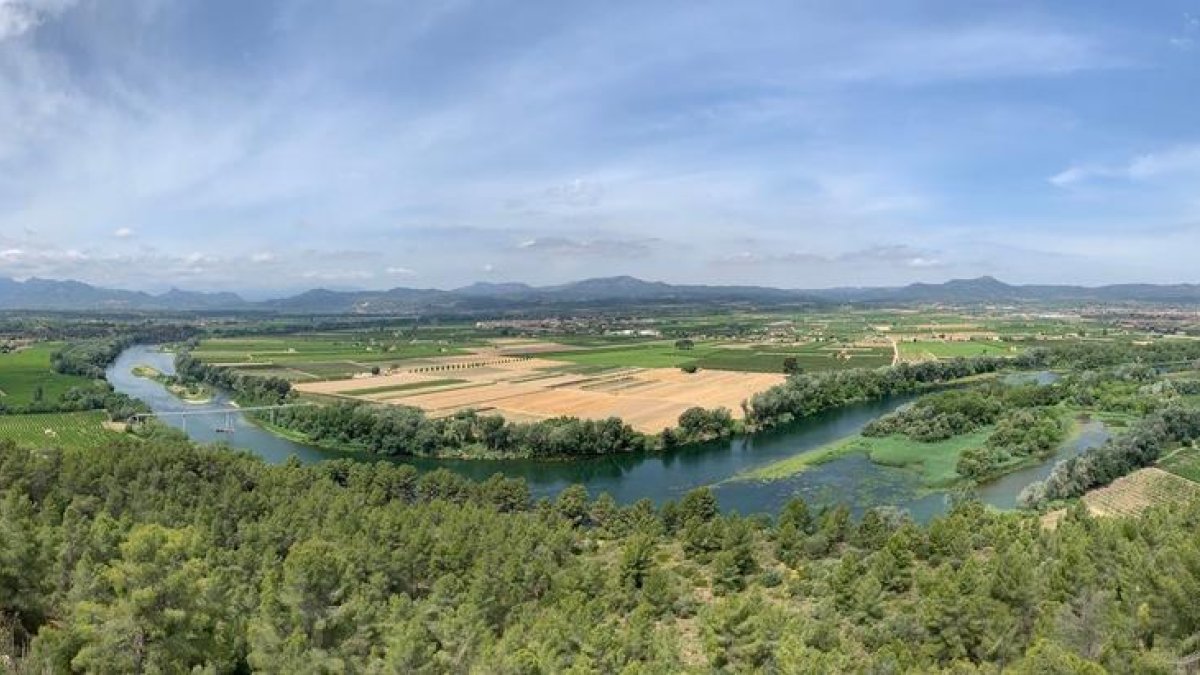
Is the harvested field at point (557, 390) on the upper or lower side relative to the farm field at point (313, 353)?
lower

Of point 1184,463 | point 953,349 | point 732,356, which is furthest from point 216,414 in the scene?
point 953,349

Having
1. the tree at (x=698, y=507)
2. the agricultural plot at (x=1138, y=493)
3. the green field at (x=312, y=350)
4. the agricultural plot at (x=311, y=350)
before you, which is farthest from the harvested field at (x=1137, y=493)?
the agricultural plot at (x=311, y=350)

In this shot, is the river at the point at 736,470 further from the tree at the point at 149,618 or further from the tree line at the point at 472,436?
the tree at the point at 149,618

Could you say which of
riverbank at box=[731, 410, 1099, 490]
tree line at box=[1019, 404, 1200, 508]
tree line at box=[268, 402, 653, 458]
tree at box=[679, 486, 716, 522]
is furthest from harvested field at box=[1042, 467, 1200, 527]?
tree line at box=[268, 402, 653, 458]

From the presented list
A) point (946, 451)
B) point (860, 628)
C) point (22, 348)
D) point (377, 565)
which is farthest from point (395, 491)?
point (22, 348)

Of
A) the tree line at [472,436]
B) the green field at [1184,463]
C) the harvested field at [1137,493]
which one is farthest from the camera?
the tree line at [472,436]

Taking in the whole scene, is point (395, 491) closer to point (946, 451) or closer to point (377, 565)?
point (377, 565)

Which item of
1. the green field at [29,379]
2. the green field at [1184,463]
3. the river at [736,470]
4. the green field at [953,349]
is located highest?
the green field at [29,379]
